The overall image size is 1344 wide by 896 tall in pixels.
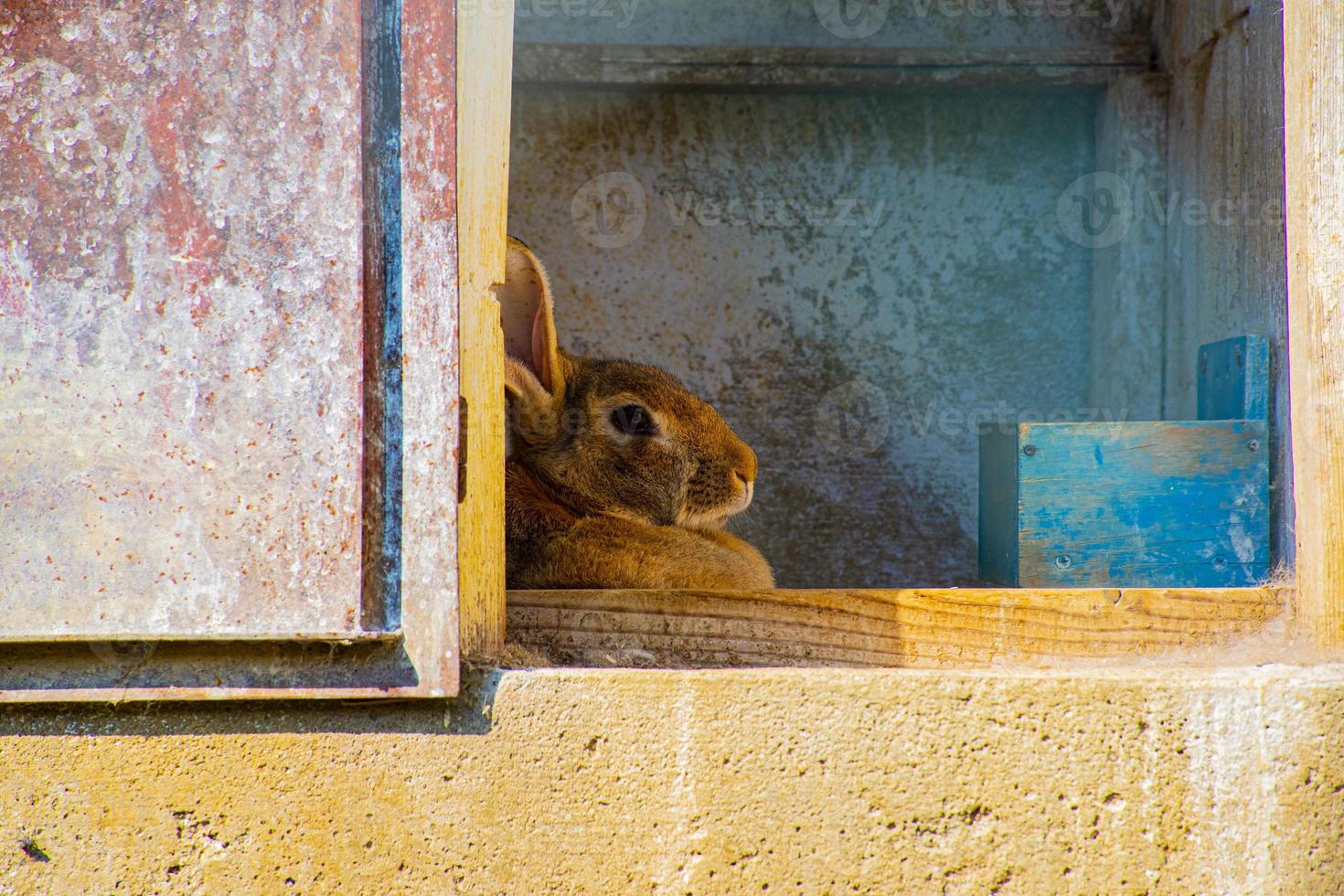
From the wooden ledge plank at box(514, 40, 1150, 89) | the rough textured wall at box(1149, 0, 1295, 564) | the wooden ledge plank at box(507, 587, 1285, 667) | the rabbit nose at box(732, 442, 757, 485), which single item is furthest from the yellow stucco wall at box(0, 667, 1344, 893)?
the wooden ledge plank at box(514, 40, 1150, 89)

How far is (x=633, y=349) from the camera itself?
449 centimetres

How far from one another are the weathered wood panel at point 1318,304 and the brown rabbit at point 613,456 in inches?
53.4

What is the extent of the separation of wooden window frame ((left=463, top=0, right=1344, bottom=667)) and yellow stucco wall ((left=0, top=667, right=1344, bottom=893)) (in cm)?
34

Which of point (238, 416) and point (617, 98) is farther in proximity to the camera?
point (617, 98)

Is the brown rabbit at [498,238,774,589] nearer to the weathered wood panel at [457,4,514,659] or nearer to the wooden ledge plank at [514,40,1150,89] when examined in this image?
the weathered wood panel at [457,4,514,659]

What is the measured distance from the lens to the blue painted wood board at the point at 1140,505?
295 cm

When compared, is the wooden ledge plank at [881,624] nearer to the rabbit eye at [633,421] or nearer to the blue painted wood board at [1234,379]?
the blue painted wood board at [1234,379]

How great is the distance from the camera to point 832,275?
4.50 m

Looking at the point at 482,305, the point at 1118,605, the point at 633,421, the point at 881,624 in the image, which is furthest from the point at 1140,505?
the point at 482,305

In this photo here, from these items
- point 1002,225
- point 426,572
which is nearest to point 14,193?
point 426,572

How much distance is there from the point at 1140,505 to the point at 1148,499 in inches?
1.0

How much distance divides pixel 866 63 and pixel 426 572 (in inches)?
116

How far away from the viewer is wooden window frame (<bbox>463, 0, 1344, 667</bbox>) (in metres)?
2.30

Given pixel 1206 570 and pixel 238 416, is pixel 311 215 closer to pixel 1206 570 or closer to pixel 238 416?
pixel 238 416
